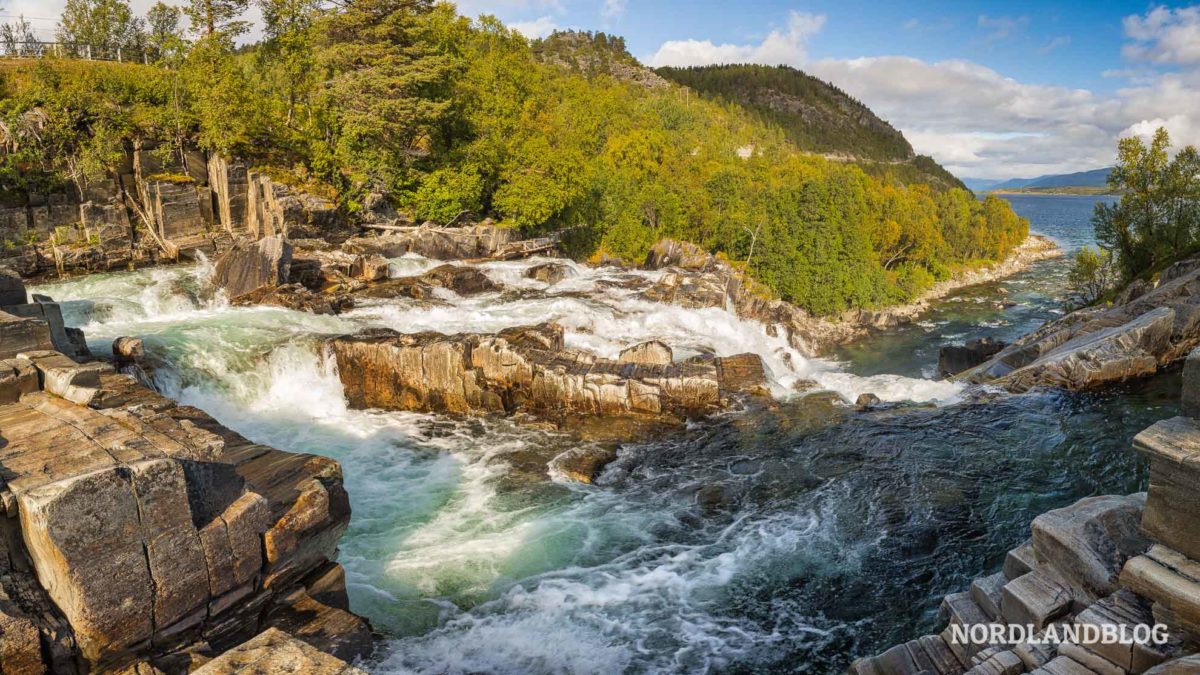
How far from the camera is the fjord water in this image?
12031mm

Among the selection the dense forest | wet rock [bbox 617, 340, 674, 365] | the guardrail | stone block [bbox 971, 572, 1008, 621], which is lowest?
stone block [bbox 971, 572, 1008, 621]

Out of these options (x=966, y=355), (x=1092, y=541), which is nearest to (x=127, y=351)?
(x=1092, y=541)

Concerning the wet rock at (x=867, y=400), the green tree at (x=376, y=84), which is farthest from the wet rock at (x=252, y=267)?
the wet rock at (x=867, y=400)

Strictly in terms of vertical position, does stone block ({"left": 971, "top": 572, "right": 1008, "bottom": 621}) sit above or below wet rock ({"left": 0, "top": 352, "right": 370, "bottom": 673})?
below

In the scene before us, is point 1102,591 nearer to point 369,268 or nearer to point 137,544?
point 137,544

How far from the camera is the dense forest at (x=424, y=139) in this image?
37250 mm

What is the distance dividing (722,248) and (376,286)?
36847 millimetres

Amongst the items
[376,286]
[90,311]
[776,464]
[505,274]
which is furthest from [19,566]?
[505,274]

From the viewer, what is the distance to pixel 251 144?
39.8 metres

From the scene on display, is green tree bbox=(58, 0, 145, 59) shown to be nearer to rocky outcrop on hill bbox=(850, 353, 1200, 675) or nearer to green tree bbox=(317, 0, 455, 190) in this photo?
green tree bbox=(317, 0, 455, 190)

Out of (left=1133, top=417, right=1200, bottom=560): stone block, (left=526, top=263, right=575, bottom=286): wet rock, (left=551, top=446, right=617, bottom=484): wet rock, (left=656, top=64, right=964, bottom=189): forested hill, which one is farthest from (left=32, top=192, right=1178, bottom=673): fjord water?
(left=656, top=64, right=964, bottom=189): forested hill

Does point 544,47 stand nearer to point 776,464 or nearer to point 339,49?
point 339,49

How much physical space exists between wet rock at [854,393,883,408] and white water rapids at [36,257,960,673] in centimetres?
113

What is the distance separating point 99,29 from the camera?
52906mm
